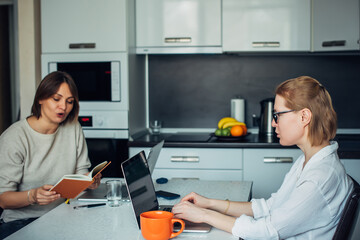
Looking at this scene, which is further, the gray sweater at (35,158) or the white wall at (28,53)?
the white wall at (28,53)

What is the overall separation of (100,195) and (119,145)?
126cm

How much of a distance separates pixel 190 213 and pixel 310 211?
0.40 metres

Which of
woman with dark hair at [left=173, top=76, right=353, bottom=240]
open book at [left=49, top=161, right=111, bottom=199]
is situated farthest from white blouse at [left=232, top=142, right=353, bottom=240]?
open book at [left=49, top=161, right=111, bottom=199]

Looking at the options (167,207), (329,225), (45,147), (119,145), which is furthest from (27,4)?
A: (329,225)

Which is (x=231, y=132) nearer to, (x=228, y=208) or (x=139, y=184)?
(x=228, y=208)

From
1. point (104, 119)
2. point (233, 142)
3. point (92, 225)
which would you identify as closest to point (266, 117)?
point (233, 142)

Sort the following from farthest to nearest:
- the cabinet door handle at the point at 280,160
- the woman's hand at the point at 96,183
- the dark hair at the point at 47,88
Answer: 1. the cabinet door handle at the point at 280,160
2. the dark hair at the point at 47,88
3. the woman's hand at the point at 96,183

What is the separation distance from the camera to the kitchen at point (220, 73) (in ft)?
9.86

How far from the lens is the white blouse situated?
4.34 ft

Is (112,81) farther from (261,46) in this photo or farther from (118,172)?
(261,46)

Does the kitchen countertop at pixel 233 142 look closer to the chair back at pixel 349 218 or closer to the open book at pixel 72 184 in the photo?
the open book at pixel 72 184

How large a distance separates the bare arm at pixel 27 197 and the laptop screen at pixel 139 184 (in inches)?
17.5

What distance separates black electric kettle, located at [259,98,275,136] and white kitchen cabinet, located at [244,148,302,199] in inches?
16.7

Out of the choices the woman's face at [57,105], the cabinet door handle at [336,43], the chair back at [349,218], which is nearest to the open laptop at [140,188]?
the chair back at [349,218]
